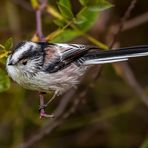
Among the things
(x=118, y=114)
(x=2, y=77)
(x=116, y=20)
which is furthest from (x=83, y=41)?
(x=2, y=77)

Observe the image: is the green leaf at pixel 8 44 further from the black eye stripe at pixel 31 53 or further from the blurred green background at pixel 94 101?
the blurred green background at pixel 94 101

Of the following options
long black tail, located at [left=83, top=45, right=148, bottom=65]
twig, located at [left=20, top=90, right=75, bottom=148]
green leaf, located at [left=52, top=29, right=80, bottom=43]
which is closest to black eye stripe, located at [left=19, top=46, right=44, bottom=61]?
green leaf, located at [left=52, top=29, right=80, bottom=43]

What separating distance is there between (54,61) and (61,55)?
2.6 inches

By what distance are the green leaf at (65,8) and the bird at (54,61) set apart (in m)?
0.21

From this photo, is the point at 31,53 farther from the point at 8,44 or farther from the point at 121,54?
the point at 121,54

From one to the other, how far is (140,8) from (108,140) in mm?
1319

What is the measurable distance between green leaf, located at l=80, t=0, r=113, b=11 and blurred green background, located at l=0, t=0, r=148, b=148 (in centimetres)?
135

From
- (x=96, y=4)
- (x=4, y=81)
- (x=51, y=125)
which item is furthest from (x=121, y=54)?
(x=51, y=125)

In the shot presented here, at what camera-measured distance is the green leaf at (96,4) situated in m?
3.06

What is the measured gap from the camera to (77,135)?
5.34 m

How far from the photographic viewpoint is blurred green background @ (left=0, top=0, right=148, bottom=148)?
471 cm

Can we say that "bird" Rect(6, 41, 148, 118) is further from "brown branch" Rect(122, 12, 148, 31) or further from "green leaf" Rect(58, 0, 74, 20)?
"brown branch" Rect(122, 12, 148, 31)

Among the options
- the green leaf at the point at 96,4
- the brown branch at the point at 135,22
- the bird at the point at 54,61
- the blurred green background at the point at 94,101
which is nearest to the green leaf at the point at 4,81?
the bird at the point at 54,61

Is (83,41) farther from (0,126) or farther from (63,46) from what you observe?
(63,46)
